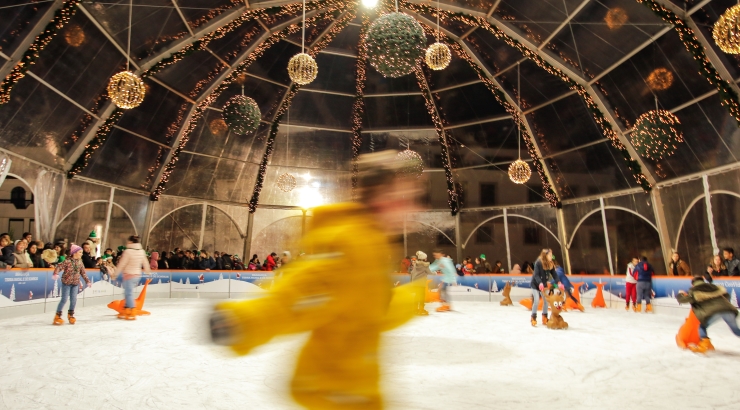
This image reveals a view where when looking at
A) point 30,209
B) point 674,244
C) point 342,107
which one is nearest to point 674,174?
point 674,244

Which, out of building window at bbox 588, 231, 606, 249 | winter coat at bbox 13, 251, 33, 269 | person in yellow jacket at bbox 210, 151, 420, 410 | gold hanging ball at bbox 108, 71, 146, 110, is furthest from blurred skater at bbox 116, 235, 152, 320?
building window at bbox 588, 231, 606, 249

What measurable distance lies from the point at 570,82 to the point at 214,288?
1299 cm

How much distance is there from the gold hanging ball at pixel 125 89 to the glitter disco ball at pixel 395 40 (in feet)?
16.8

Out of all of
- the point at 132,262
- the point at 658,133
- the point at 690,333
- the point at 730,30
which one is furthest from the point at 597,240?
the point at 132,262

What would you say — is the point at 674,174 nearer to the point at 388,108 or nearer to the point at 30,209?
the point at 388,108

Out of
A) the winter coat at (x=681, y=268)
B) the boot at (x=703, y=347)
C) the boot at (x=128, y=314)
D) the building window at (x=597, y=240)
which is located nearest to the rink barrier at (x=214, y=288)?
the winter coat at (x=681, y=268)

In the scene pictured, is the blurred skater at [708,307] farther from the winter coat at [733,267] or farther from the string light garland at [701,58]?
the string light garland at [701,58]

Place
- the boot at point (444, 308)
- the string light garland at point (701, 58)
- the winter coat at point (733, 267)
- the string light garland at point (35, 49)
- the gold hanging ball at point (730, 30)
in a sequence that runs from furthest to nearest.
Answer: the boot at point (444, 308) → the string light garland at point (701, 58) → the string light garland at point (35, 49) → the winter coat at point (733, 267) → the gold hanging ball at point (730, 30)

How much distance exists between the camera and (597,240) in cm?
1594

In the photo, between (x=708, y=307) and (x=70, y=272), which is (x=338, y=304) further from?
(x=70, y=272)

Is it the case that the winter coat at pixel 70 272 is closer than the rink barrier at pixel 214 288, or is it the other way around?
the winter coat at pixel 70 272

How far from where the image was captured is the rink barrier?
928 cm

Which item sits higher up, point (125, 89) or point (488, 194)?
point (125, 89)

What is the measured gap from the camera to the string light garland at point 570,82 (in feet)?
45.6
